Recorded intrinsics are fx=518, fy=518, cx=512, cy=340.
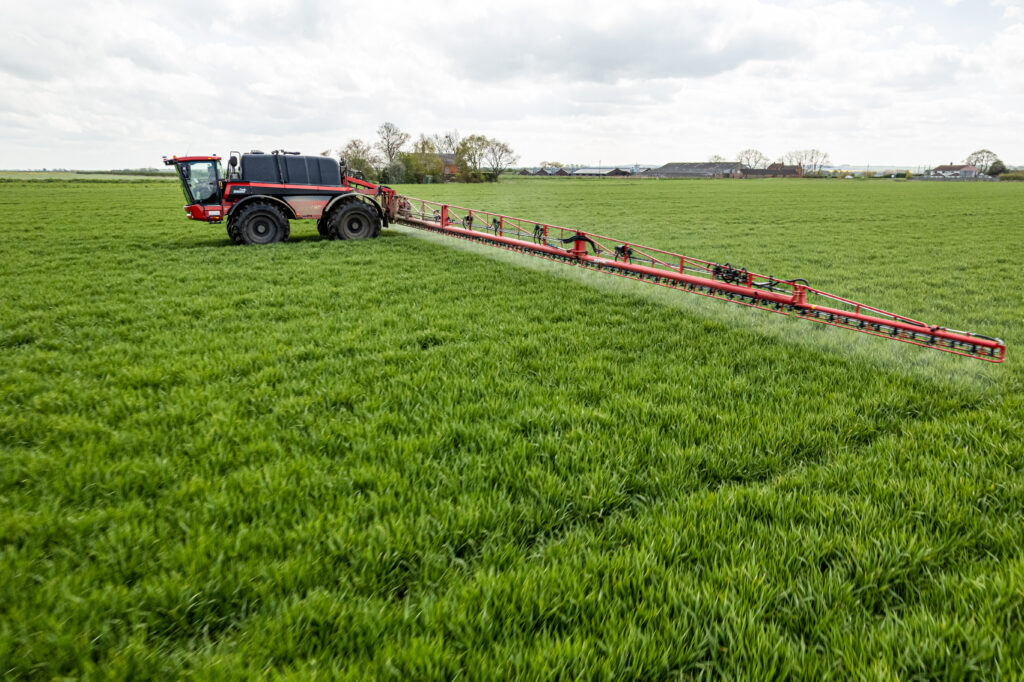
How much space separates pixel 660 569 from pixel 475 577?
0.91m

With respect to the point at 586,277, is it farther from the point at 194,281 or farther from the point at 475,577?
the point at 475,577

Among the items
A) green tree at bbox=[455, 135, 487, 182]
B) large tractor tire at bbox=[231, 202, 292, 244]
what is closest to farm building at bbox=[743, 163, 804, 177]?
green tree at bbox=[455, 135, 487, 182]

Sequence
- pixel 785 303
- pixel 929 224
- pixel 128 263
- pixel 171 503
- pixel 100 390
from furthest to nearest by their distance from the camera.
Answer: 1. pixel 929 224
2. pixel 128 263
3. pixel 785 303
4. pixel 100 390
5. pixel 171 503

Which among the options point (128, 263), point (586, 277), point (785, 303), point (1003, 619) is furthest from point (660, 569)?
point (128, 263)

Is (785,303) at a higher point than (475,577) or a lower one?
higher

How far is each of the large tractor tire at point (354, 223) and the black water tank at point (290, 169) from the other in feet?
2.68

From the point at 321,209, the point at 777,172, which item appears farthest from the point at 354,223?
the point at 777,172

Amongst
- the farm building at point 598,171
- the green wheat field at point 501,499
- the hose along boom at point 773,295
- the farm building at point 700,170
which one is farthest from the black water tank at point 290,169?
the farm building at point 598,171

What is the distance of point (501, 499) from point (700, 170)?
146779 mm

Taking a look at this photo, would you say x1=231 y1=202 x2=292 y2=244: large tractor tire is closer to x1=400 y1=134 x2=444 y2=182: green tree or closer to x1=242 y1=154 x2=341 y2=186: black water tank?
x1=242 y1=154 x2=341 y2=186: black water tank

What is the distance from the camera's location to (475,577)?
255 centimetres

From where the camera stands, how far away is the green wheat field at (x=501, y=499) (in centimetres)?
217

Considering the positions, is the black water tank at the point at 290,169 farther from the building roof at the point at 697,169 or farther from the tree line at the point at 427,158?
the building roof at the point at 697,169

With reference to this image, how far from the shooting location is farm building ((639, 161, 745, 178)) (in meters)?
125
